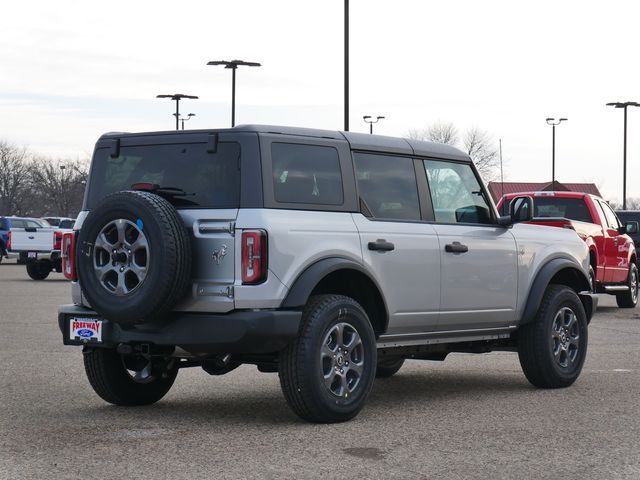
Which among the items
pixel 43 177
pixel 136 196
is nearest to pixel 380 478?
pixel 136 196

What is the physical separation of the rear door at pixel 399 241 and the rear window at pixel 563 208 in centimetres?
985

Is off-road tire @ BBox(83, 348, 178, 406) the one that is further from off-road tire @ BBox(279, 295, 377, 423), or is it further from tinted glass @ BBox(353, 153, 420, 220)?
tinted glass @ BBox(353, 153, 420, 220)

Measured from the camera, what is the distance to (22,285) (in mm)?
29156

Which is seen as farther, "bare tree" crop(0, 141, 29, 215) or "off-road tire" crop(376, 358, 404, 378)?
"bare tree" crop(0, 141, 29, 215)

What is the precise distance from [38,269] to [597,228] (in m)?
18.5

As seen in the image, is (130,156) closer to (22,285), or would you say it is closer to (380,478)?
(380,478)

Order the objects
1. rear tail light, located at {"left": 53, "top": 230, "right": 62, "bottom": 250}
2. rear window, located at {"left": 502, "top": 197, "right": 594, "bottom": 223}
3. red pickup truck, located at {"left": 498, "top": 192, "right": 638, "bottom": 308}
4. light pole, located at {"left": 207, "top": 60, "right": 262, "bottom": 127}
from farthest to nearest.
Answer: light pole, located at {"left": 207, "top": 60, "right": 262, "bottom": 127} < rear tail light, located at {"left": 53, "top": 230, "right": 62, "bottom": 250} < rear window, located at {"left": 502, "top": 197, "right": 594, "bottom": 223} < red pickup truck, located at {"left": 498, "top": 192, "right": 638, "bottom": 308}

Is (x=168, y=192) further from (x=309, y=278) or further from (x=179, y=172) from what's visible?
(x=309, y=278)

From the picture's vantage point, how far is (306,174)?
26.9ft

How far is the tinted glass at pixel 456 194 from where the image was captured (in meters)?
9.40

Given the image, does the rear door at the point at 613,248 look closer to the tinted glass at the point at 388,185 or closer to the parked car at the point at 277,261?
the parked car at the point at 277,261

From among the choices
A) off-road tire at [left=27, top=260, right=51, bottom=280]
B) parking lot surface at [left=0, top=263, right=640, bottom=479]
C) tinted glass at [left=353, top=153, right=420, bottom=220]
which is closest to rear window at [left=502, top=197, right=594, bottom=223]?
parking lot surface at [left=0, top=263, right=640, bottom=479]

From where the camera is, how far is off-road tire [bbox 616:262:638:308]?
68.8ft

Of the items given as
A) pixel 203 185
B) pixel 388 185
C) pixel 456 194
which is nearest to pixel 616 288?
pixel 456 194
